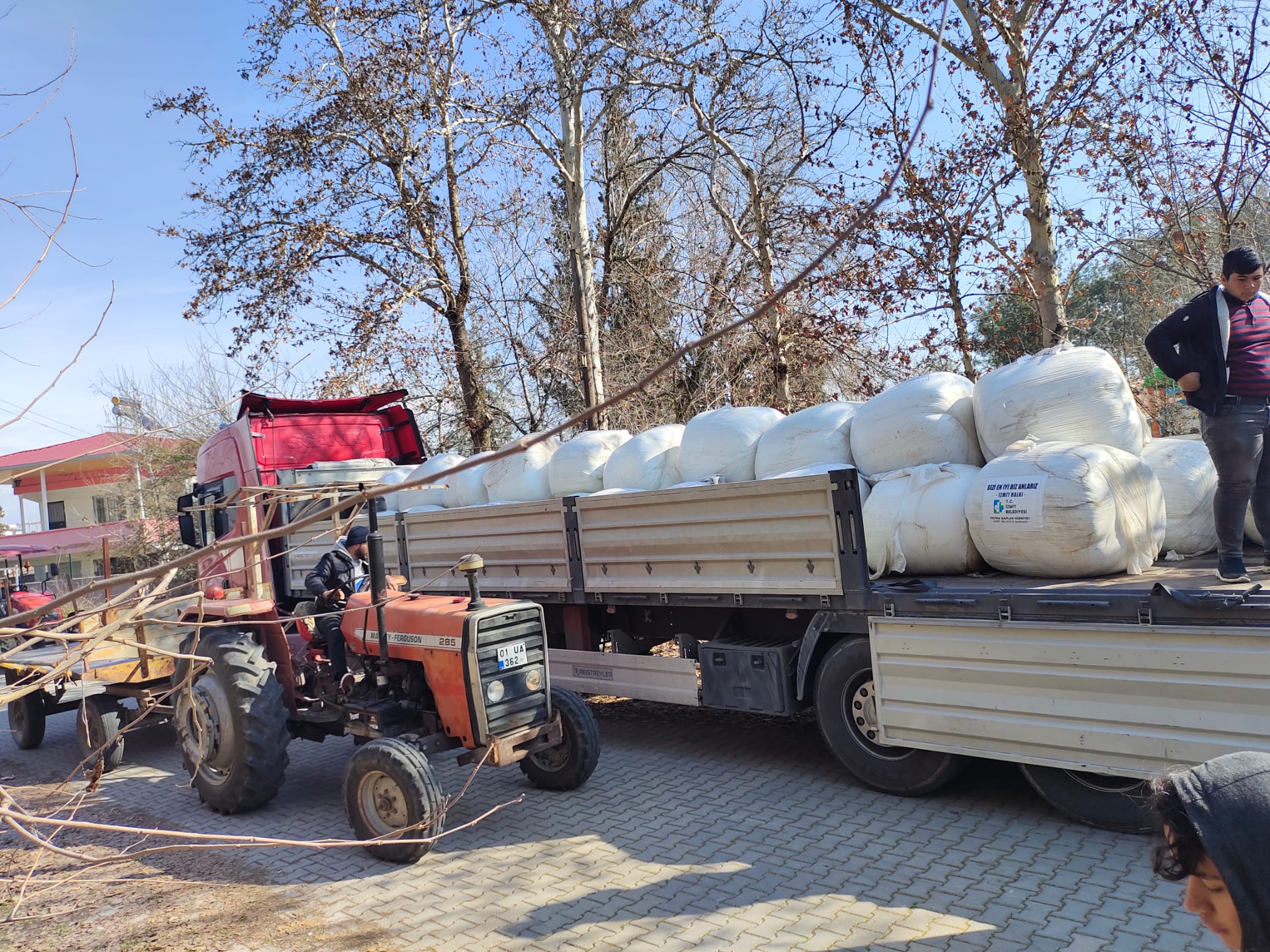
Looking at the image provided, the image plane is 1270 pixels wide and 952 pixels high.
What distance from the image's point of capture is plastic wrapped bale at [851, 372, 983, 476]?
5434 mm

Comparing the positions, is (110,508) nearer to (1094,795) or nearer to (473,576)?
(473,576)

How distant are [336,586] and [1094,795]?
4.90 meters

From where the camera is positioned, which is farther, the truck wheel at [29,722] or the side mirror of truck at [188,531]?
the truck wheel at [29,722]

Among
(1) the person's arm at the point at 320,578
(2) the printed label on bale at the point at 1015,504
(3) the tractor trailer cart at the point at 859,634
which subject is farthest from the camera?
(1) the person's arm at the point at 320,578

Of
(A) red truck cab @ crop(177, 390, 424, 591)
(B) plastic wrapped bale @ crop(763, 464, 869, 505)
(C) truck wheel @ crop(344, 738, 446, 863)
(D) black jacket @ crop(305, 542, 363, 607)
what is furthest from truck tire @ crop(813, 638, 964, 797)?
(A) red truck cab @ crop(177, 390, 424, 591)

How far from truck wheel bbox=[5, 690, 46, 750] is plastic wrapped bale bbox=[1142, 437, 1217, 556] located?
9.48 metres

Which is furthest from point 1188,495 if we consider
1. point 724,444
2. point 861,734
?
point 724,444

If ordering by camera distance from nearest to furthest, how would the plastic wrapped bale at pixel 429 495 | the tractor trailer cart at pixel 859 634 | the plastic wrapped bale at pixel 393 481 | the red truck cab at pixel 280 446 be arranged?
the tractor trailer cart at pixel 859 634 < the red truck cab at pixel 280 446 < the plastic wrapped bale at pixel 393 481 < the plastic wrapped bale at pixel 429 495

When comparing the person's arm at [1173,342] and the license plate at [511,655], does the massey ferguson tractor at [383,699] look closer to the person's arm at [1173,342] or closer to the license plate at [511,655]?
the license plate at [511,655]

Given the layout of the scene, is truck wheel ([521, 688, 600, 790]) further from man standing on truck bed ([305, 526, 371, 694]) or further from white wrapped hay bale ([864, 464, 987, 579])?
white wrapped hay bale ([864, 464, 987, 579])

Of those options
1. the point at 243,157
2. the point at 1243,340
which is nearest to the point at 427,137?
the point at 243,157

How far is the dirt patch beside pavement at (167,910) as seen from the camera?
404cm

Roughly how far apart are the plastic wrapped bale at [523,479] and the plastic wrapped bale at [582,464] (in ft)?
0.77

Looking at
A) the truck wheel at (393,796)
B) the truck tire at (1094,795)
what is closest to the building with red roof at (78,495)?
the truck wheel at (393,796)
